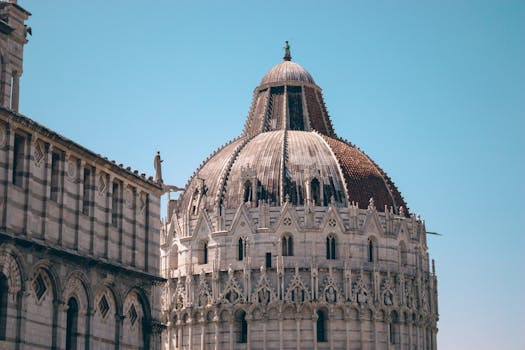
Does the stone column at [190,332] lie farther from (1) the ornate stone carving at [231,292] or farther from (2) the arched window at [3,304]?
(2) the arched window at [3,304]

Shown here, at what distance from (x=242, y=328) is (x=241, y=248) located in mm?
7408

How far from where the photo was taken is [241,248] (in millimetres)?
110750

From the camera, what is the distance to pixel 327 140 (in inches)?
4690

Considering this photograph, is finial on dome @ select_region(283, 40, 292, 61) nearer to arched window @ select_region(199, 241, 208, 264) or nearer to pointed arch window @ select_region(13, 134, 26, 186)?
arched window @ select_region(199, 241, 208, 264)

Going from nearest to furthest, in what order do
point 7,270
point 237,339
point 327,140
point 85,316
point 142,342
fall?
point 7,270 → point 85,316 → point 142,342 → point 237,339 → point 327,140

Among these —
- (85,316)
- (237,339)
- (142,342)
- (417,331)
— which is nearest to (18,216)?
(85,316)

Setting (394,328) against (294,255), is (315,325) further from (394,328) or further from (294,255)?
(394,328)

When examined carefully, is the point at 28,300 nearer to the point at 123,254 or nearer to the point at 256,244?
the point at 123,254

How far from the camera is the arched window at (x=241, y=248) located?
11025cm

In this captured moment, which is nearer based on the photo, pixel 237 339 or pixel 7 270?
pixel 7 270

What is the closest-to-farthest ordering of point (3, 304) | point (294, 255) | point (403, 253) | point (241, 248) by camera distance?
point (3, 304), point (294, 255), point (241, 248), point (403, 253)

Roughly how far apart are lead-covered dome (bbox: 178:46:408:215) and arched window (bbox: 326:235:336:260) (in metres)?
3.40

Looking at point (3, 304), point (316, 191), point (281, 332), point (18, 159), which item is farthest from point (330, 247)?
point (3, 304)

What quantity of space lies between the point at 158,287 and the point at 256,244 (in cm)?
4591
